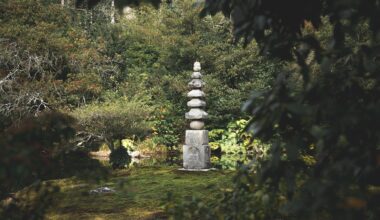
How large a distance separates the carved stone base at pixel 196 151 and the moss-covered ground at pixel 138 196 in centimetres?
43

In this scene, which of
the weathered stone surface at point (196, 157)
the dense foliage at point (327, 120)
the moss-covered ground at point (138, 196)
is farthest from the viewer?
the weathered stone surface at point (196, 157)

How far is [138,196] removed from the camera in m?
5.90

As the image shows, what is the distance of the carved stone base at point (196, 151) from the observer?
8461 millimetres

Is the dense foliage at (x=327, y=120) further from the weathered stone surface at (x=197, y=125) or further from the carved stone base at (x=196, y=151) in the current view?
the weathered stone surface at (x=197, y=125)

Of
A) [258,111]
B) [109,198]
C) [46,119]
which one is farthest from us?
[109,198]

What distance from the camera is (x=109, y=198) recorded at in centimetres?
573

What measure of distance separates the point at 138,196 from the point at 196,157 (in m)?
2.69

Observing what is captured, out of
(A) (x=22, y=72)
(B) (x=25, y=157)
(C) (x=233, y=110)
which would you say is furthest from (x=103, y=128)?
(B) (x=25, y=157)

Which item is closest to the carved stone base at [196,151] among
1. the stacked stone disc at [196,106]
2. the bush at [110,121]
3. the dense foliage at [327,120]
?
the stacked stone disc at [196,106]

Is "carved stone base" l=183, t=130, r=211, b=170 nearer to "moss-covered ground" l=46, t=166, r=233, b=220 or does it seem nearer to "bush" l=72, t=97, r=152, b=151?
"moss-covered ground" l=46, t=166, r=233, b=220

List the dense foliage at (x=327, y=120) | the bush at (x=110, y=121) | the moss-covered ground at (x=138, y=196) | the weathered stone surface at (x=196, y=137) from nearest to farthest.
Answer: the dense foliage at (x=327, y=120) < the moss-covered ground at (x=138, y=196) < the weathered stone surface at (x=196, y=137) < the bush at (x=110, y=121)

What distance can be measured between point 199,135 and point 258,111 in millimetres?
6968

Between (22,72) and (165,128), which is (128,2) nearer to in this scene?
(22,72)

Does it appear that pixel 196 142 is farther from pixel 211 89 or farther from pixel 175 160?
pixel 211 89
